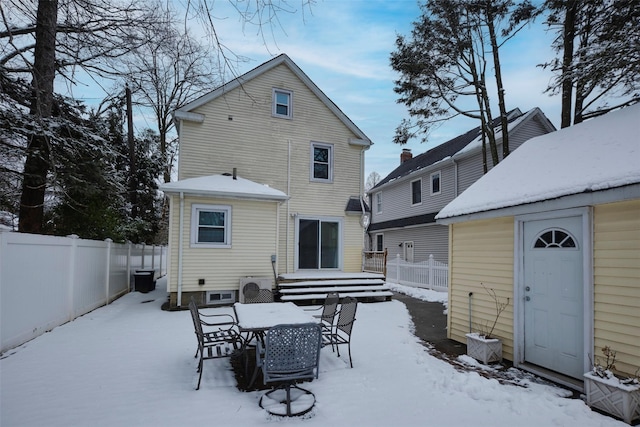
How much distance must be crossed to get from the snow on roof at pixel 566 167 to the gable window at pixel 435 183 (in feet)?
37.0

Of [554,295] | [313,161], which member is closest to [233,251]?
[313,161]

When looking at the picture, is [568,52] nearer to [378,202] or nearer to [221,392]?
[221,392]

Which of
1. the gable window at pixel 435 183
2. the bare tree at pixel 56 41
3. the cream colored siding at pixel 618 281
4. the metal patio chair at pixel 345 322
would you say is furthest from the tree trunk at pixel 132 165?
the cream colored siding at pixel 618 281

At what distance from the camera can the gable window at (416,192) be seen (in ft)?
64.5

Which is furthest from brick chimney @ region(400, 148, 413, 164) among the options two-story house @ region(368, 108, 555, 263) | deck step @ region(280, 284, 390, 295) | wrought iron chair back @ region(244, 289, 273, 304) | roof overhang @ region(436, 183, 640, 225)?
wrought iron chair back @ region(244, 289, 273, 304)

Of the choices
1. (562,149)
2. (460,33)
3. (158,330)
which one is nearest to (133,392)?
(158,330)

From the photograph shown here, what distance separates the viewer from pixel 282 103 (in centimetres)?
1325

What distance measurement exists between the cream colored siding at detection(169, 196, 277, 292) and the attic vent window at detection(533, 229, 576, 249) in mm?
7756

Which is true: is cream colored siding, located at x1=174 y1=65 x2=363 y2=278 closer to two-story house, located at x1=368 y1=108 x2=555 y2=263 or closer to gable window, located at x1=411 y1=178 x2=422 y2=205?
two-story house, located at x1=368 y1=108 x2=555 y2=263

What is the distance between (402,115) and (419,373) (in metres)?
11.6

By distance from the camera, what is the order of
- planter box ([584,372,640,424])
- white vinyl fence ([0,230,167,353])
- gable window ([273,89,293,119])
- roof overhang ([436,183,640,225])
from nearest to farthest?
planter box ([584,372,640,424]) → roof overhang ([436,183,640,225]) → white vinyl fence ([0,230,167,353]) → gable window ([273,89,293,119])

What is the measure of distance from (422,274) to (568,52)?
9441 mm

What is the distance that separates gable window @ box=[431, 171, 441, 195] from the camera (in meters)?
18.2

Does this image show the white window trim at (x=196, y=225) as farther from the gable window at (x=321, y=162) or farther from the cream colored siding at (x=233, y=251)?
the gable window at (x=321, y=162)
